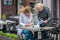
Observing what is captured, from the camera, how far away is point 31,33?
9266mm

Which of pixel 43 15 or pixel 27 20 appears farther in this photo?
pixel 27 20

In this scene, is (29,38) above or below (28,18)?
below

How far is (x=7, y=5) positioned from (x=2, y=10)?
67 centimetres

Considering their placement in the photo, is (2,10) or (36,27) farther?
(2,10)

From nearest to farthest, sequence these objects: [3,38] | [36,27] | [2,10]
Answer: [3,38] < [36,27] < [2,10]

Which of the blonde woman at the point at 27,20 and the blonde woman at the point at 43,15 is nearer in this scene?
the blonde woman at the point at 43,15

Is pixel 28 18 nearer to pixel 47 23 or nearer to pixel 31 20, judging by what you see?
pixel 31 20

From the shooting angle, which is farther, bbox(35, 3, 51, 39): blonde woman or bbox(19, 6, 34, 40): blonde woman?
bbox(19, 6, 34, 40): blonde woman

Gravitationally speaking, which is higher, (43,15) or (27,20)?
(43,15)

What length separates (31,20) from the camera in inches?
369

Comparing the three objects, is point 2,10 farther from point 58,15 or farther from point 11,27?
point 11,27

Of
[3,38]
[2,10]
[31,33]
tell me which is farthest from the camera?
[2,10]

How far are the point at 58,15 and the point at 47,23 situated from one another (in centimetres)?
591

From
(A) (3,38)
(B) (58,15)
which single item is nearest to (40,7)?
(A) (3,38)
